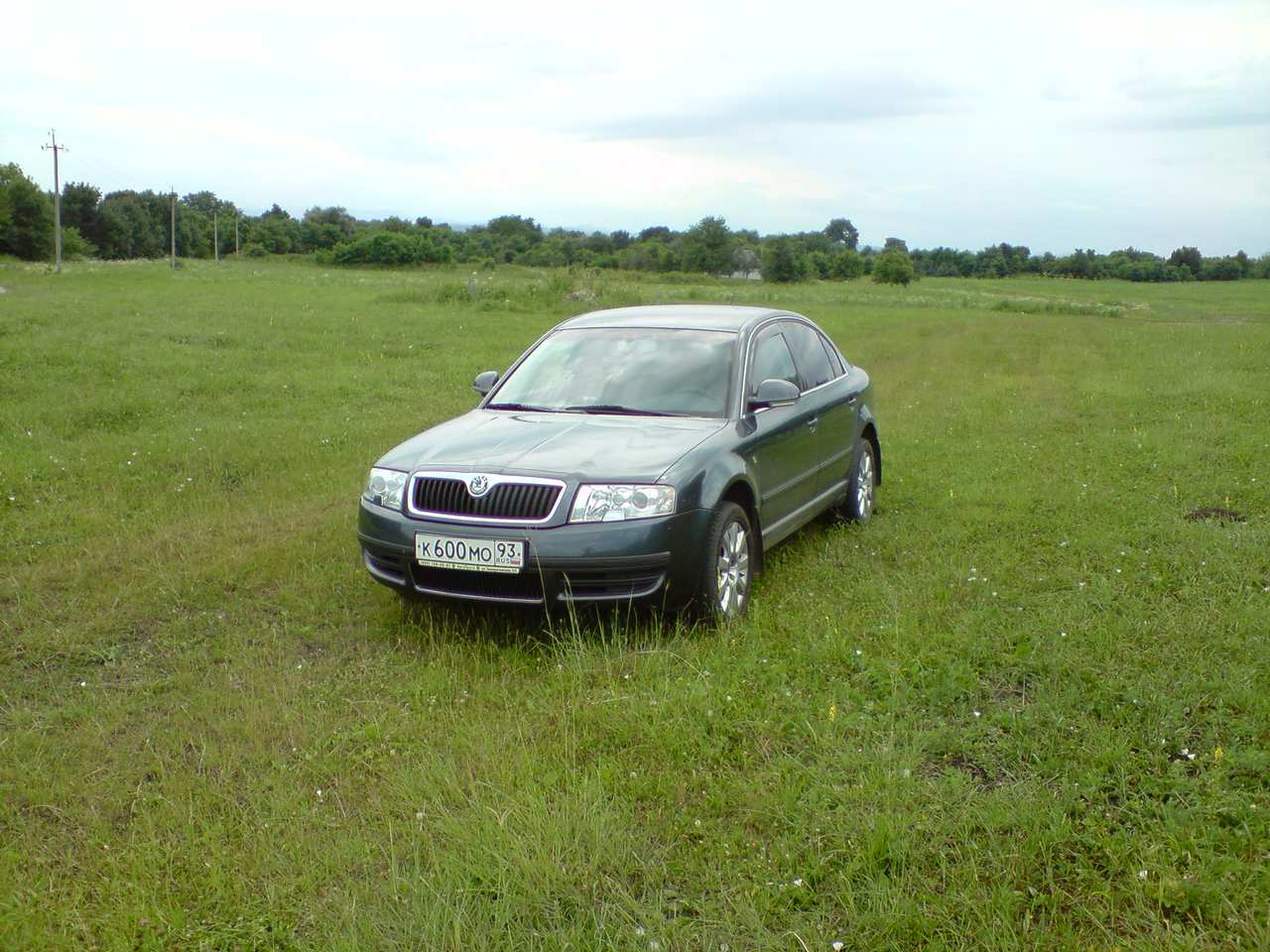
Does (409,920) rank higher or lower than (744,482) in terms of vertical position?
lower

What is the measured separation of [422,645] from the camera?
5375 millimetres

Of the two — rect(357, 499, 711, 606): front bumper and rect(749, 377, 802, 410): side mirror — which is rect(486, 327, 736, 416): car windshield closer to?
rect(749, 377, 802, 410): side mirror

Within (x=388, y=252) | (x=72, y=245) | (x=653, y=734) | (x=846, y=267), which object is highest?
(x=846, y=267)

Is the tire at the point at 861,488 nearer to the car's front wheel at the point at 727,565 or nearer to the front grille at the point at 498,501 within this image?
the car's front wheel at the point at 727,565

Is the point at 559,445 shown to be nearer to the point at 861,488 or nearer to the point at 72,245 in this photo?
the point at 861,488

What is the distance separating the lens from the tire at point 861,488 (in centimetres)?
786

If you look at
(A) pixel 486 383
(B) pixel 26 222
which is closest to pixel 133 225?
(B) pixel 26 222

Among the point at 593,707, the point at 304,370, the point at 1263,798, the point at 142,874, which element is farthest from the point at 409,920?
the point at 304,370

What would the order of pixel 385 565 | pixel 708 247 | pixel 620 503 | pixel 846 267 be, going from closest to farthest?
pixel 620 503, pixel 385 565, pixel 708 247, pixel 846 267

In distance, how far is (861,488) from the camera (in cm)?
801

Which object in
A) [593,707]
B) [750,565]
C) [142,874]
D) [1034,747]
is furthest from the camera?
[750,565]

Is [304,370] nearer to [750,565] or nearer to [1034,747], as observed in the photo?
[750,565]

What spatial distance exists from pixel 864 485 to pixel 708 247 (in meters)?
65.5

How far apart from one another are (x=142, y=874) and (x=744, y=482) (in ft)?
11.2
